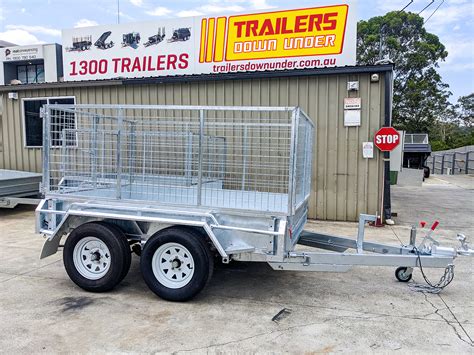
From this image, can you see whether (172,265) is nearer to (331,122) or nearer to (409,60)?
(331,122)

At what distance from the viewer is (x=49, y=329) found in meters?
3.44

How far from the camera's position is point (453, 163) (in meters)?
31.6

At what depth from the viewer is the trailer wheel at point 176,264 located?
3895 millimetres

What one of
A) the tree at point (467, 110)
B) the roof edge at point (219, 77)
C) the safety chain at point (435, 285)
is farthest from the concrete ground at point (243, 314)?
the tree at point (467, 110)

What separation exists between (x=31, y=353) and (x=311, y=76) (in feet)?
23.8

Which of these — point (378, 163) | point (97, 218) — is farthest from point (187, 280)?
point (378, 163)

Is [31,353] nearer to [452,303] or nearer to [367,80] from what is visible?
[452,303]

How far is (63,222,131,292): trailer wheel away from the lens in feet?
13.6

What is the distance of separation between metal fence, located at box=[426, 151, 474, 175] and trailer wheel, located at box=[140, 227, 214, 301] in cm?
3101

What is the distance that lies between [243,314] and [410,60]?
33.8m

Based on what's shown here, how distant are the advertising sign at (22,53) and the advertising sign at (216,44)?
17024 millimetres

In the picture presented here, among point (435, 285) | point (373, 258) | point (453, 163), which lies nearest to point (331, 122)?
point (435, 285)

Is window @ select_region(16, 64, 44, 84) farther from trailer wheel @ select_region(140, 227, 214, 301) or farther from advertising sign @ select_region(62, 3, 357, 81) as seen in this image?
trailer wheel @ select_region(140, 227, 214, 301)

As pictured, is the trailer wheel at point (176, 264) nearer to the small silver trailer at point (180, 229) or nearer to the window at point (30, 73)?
the small silver trailer at point (180, 229)
